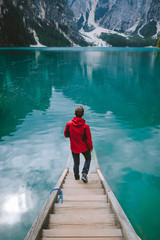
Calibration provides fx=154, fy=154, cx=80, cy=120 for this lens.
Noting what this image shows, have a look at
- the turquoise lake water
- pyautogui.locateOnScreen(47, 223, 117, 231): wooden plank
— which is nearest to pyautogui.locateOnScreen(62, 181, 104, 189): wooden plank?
the turquoise lake water

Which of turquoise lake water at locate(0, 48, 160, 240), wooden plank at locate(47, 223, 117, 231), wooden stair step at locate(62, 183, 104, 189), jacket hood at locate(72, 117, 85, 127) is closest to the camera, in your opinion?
wooden plank at locate(47, 223, 117, 231)

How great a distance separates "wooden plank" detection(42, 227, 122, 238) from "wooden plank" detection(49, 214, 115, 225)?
0.30 m

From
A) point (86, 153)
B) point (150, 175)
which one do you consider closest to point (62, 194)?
point (86, 153)

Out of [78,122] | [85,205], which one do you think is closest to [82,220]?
[85,205]

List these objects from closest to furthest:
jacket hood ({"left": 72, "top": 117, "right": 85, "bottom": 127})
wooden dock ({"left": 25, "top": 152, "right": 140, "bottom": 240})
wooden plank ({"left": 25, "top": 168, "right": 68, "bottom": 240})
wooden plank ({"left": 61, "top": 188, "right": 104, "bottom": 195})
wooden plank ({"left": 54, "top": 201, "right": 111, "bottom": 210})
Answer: wooden plank ({"left": 25, "top": 168, "right": 68, "bottom": 240})
wooden dock ({"left": 25, "top": 152, "right": 140, "bottom": 240})
wooden plank ({"left": 54, "top": 201, "right": 111, "bottom": 210})
jacket hood ({"left": 72, "top": 117, "right": 85, "bottom": 127})
wooden plank ({"left": 61, "top": 188, "right": 104, "bottom": 195})

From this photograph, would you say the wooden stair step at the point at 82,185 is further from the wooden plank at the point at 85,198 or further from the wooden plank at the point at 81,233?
the wooden plank at the point at 81,233

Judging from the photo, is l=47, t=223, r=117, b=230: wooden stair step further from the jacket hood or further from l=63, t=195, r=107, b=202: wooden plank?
the jacket hood

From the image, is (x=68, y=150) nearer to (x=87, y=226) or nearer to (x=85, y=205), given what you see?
(x=85, y=205)

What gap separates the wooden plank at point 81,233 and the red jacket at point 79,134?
2299 mm

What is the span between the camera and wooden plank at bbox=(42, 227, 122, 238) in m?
2.81

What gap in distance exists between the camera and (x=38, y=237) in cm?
264

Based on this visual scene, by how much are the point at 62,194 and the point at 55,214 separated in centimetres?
109

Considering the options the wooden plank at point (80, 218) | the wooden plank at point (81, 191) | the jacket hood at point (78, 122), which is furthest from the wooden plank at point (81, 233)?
the jacket hood at point (78, 122)

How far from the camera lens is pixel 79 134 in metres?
4.61
